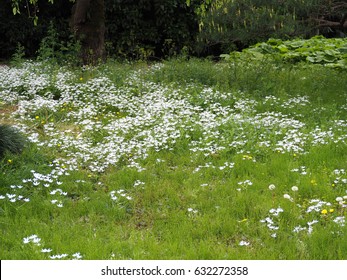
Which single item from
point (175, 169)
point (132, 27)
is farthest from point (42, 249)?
point (132, 27)

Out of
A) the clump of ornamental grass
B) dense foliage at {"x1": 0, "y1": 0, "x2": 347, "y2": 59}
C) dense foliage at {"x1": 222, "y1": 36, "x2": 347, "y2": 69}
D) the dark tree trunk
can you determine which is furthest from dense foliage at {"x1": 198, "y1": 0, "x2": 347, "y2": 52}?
the clump of ornamental grass

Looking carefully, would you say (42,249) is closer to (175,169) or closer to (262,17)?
(175,169)

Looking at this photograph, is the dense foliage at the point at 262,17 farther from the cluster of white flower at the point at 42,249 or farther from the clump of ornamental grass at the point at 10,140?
the cluster of white flower at the point at 42,249

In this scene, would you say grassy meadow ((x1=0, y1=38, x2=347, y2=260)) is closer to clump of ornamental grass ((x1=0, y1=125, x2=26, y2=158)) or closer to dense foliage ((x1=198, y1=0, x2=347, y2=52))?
clump of ornamental grass ((x1=0, y1=125, x2=26, y2=158))

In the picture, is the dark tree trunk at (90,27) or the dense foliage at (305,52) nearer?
the dark tree trunk at (90,27)

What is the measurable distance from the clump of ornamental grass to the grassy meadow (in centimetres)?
12

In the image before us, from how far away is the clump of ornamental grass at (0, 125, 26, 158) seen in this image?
A: 5.66m

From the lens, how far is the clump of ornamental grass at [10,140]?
18.6 ft

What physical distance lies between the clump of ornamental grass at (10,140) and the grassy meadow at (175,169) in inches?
4.7

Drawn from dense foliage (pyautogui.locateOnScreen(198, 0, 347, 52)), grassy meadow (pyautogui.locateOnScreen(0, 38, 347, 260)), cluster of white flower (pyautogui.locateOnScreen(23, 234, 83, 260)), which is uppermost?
dense foliage (pyautogui.locateOnScreen(198, 0, 347, 52))

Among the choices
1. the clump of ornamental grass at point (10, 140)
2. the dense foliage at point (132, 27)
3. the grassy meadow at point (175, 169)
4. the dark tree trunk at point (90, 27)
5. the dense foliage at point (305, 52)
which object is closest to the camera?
the grassy meadow at point (175, 169)

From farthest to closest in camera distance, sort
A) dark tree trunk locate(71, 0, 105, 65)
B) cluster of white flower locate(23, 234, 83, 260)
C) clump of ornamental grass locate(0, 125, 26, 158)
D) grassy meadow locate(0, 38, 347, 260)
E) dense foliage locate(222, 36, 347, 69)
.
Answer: dense foliage locate(222, 36, 347, 69) < dark tree trunk locate(71, 0, 105, 65) < clump of ornamental grass locate(0, 125, 26, 158) < grassy meadow locate(0, 38, 347, 260) < cluster of white flower locate(23, 234, 83, 260)

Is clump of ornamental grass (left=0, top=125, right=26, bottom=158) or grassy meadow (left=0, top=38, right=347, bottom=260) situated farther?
clump of ornamental grass (left=0, top=125, right=26, bottom=158)

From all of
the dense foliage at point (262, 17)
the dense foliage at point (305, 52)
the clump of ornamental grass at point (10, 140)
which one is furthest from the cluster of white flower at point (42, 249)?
the dense foliage at point (305, 52)
